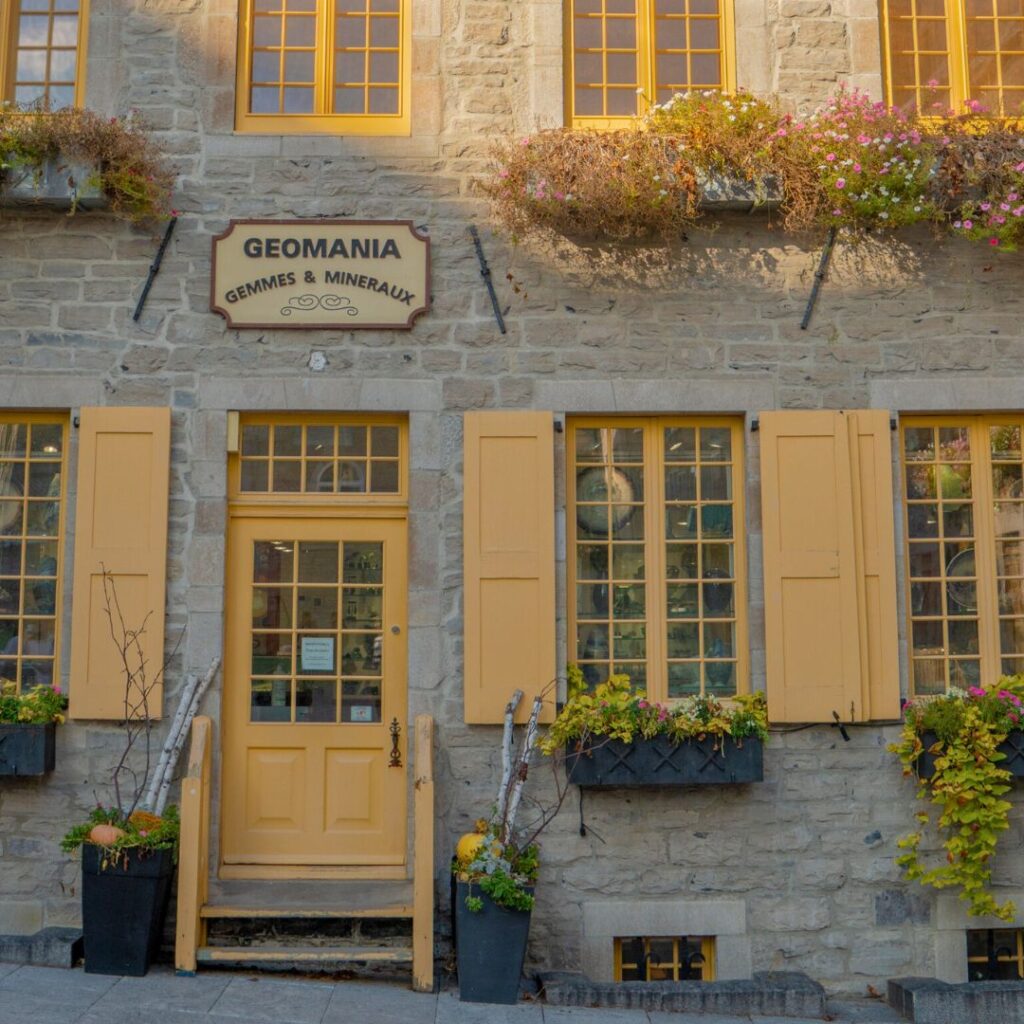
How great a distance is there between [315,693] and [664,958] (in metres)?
Result: 2.28

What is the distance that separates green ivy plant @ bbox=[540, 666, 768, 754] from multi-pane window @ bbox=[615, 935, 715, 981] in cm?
109

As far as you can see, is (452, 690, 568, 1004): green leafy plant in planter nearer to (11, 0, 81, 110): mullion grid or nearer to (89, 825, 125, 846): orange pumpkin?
(89, 825, 125, 846): orange pumpkin

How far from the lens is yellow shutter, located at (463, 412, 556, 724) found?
6.47 m

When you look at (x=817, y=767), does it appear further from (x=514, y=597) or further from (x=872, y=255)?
(x=872, y=255)

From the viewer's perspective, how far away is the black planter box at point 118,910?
5.82 metres

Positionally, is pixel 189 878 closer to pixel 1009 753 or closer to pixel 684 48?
pixel 1009 753

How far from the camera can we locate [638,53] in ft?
23.2

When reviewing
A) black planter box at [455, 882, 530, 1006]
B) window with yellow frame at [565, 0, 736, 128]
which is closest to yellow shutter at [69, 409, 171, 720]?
black planter box at [455, 882, 530, 1006]

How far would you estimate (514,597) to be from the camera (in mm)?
6520

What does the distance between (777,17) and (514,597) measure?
353cm

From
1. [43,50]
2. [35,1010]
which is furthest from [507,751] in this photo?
[43,50]

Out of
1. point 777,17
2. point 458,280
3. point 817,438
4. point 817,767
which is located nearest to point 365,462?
point 458,280

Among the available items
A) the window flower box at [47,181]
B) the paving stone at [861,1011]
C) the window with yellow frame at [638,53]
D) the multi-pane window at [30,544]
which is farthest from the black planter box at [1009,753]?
the window flower box at [47,181]

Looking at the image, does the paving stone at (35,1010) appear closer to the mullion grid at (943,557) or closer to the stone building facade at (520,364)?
the stone building facade at (520,364)
